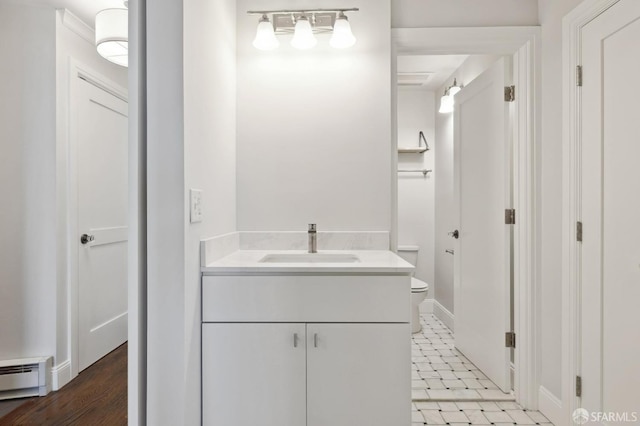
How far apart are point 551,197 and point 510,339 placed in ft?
2.80

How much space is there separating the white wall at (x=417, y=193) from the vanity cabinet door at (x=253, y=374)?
2515 millimetres

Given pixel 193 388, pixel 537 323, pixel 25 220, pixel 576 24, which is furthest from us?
pixel 25 220

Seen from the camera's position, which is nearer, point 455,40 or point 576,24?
point 576,24

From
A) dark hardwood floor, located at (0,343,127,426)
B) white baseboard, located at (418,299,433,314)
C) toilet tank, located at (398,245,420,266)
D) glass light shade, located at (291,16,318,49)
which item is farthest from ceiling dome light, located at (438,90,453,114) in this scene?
dark hardwood floor, located at (0,343,127,426)

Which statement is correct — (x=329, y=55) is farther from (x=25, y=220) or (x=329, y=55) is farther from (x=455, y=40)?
(x=25, y=220)

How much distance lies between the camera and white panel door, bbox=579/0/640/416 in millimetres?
1368

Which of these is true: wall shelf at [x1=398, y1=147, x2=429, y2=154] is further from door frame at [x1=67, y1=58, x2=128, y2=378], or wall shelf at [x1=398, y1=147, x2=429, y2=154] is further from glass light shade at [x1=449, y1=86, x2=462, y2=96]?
door frame at [x1=67, y1=58, x2=128, y2=378]

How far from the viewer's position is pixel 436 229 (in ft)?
12.1

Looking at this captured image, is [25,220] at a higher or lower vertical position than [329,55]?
lower

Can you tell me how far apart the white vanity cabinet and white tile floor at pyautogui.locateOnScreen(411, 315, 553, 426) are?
0.65 metres

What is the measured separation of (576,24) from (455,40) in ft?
1.82

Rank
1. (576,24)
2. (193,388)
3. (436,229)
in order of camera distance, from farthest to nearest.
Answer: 1. (436,229)
2. (576,24)
3. (193,388)

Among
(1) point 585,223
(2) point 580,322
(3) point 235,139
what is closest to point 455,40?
(1) point 585,223

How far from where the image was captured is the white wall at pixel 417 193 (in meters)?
3.72
